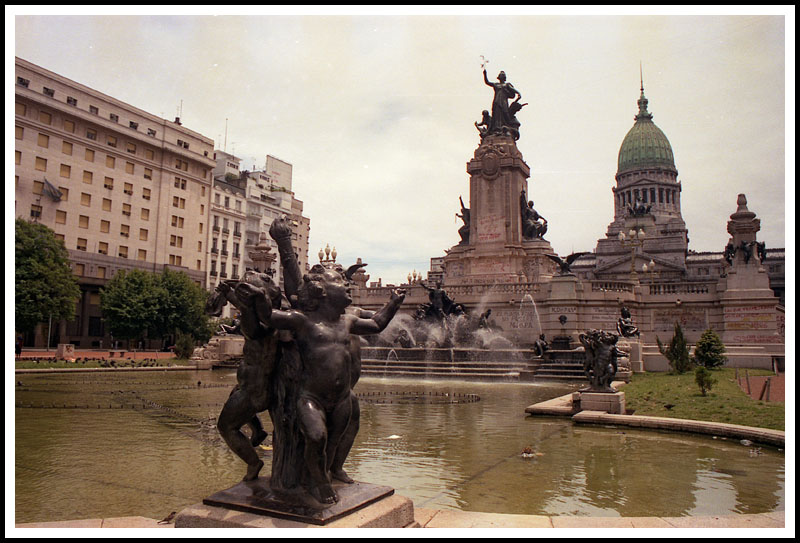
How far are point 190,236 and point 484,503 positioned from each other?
59038 millimetres

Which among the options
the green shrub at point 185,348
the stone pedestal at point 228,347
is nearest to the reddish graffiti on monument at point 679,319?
the stone pedestal at point 228,347

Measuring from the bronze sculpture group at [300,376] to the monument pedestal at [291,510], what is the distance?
100 mm

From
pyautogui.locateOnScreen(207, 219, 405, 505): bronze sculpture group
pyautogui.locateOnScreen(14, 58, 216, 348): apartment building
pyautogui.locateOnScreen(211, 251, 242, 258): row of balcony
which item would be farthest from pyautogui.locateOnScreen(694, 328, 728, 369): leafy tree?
pyautogui.locateOnScreen(211, 251, 242, 258): row of balcony

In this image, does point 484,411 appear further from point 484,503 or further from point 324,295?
point 324,295

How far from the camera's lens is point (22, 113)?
44.2 meters

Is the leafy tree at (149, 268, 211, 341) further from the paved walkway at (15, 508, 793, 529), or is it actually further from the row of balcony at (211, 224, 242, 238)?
the paved walkway at (15, 508, 793, 529)

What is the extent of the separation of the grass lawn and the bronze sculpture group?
8.97m

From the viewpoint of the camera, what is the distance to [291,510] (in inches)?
161

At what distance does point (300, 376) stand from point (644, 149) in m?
113

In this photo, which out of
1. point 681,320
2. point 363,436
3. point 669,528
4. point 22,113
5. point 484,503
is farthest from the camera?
point 22,113

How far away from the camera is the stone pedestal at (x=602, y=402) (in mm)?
12430

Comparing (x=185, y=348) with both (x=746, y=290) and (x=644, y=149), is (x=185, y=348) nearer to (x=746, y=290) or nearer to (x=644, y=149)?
(x=746, y=290)

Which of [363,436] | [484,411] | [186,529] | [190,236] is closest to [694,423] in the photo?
[484,411]

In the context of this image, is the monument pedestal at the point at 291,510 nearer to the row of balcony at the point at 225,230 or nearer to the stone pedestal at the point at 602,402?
the stone pedestal at the point at 602,402
